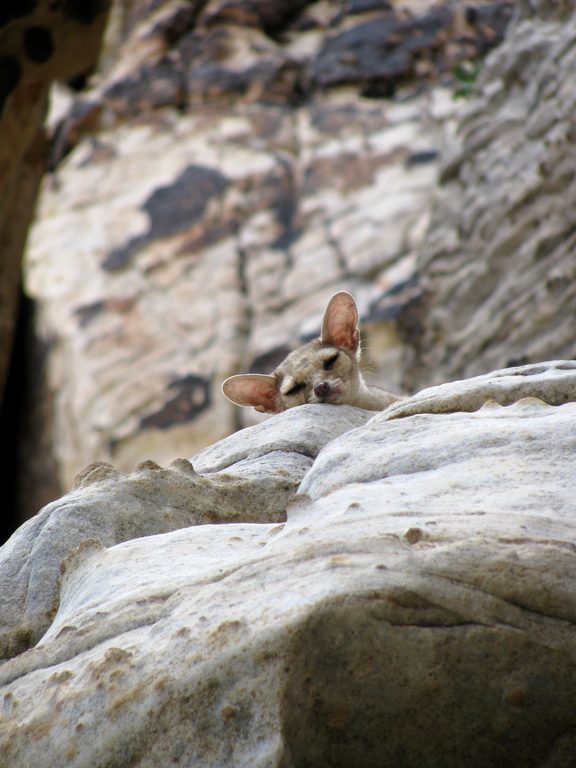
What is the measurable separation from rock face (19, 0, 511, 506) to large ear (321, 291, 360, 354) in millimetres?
6148

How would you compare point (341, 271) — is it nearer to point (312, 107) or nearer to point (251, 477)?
point (312, 107)

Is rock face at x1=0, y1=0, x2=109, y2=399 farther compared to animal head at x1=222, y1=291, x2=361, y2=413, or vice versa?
rock face at x1=0, y1=0, x2=109, y2=399

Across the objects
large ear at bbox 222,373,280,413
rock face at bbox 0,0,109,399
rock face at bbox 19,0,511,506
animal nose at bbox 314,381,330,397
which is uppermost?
rock face at bbox 0,0,109,399

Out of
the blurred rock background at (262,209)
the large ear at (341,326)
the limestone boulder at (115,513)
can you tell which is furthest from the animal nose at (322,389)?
the blurred rock background at (262,209)

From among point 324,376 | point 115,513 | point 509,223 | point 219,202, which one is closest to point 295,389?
point 324,376

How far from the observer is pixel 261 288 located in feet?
51.5

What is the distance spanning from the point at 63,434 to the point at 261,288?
3.13m

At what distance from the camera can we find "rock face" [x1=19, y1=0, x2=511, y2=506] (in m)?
15.0

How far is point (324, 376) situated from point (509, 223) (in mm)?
5317

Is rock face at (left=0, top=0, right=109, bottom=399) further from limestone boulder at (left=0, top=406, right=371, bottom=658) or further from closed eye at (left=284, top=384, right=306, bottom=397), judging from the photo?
limestone boulder at (left=0, top=406, right=371, bottom=658)

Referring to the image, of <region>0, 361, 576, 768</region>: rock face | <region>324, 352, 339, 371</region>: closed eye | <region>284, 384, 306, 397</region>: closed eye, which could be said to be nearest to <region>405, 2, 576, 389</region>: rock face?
<region>324, 352, 339, 371</region>: closed eye

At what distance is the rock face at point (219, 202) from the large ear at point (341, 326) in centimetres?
615

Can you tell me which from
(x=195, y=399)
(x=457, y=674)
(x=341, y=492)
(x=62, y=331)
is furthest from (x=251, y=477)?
(x=62, y=331)

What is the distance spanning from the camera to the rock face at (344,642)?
2.61 metres
